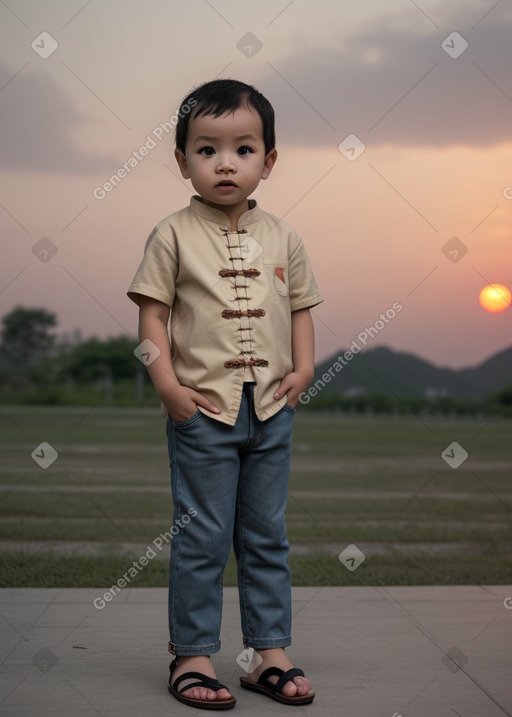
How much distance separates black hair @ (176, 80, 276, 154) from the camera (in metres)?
2.60

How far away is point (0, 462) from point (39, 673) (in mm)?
12848

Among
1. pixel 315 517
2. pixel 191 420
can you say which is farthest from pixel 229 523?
pixel 315 517

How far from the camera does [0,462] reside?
15109 mm

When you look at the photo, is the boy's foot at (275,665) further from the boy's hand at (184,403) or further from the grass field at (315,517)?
the grass field at (315,517)

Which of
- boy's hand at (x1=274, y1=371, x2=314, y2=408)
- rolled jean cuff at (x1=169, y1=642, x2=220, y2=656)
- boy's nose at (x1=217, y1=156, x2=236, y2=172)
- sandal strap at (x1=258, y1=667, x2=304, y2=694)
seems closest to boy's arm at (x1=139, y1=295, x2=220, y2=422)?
boy's hand at (x1=274, y1=371, x2=314, y2=408)

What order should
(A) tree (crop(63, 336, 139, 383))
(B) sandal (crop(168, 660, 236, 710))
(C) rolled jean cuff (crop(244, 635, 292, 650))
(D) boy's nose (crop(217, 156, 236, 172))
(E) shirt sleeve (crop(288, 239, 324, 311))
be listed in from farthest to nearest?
1. (A) tree (crop(63, 336, 139, 383))
2. (E) shirt sleeve (crop(288, 239, 324, 311))
3. (C) rolled jean cuff (crop(244, 635, 292, 650))
4. (D) boy's nose (crop(217, 156, 236, 172))
5. (B) sandal (crop(168, 660, 236, 710))

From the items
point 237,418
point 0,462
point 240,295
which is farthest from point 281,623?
point 0,462

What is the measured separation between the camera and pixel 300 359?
9.11ft

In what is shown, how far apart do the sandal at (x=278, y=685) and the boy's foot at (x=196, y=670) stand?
0.11 metres

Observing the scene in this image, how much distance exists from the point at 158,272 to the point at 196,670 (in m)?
1.04

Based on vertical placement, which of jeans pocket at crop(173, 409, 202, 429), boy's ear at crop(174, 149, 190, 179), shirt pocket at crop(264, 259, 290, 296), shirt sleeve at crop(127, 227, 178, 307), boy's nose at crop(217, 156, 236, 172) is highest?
boy's nose at crop(217, 156, 236, 172)

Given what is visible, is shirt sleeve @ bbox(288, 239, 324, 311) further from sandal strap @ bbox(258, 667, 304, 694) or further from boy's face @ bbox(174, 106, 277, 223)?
sandal strap @ bbox(258, 667, 304, 694)

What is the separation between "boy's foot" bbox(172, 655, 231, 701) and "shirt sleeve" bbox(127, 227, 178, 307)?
93 cm

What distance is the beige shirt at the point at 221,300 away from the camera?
2627 mm
